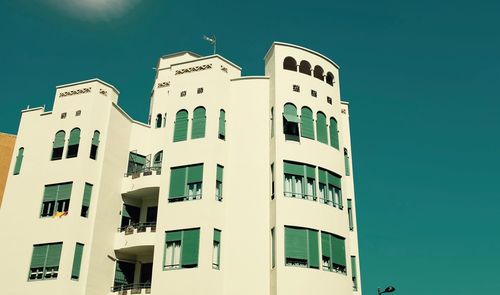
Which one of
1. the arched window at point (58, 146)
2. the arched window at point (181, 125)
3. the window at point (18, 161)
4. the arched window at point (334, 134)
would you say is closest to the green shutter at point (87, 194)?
the arched window at point (58, 146)

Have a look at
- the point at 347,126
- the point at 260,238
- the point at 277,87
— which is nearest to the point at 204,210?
the point at 260,238

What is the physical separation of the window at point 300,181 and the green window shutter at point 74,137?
13605 mm

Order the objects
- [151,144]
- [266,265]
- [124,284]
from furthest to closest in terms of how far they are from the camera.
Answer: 1. [151,144]
2. [124,284]
3. [266,265]

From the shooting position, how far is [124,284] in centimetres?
3294

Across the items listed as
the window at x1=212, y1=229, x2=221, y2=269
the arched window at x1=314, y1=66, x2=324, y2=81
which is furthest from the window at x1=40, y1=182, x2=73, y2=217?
the arched window at x1=314, y1=66, x2=324, y2=81

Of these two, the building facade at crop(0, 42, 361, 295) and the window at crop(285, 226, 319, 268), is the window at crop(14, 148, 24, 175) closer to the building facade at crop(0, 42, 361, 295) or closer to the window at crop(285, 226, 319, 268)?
the building facade at crop(0, 42, 361, 295)

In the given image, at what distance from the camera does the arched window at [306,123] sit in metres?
32.6

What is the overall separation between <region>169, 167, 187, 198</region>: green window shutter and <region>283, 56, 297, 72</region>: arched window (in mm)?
9836

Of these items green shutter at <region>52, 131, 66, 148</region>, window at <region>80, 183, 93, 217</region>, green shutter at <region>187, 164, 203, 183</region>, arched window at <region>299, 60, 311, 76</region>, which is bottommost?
window at <region>80, 183, 93, 217</region>

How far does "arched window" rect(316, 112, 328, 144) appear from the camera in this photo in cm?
3316

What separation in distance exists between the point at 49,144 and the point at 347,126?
21025mm

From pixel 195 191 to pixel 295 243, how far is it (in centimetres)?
666

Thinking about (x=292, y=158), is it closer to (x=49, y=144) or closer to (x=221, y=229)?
(x=221, y=229)

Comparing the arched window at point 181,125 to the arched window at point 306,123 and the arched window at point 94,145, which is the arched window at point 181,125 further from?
the arched window at point 306,123
